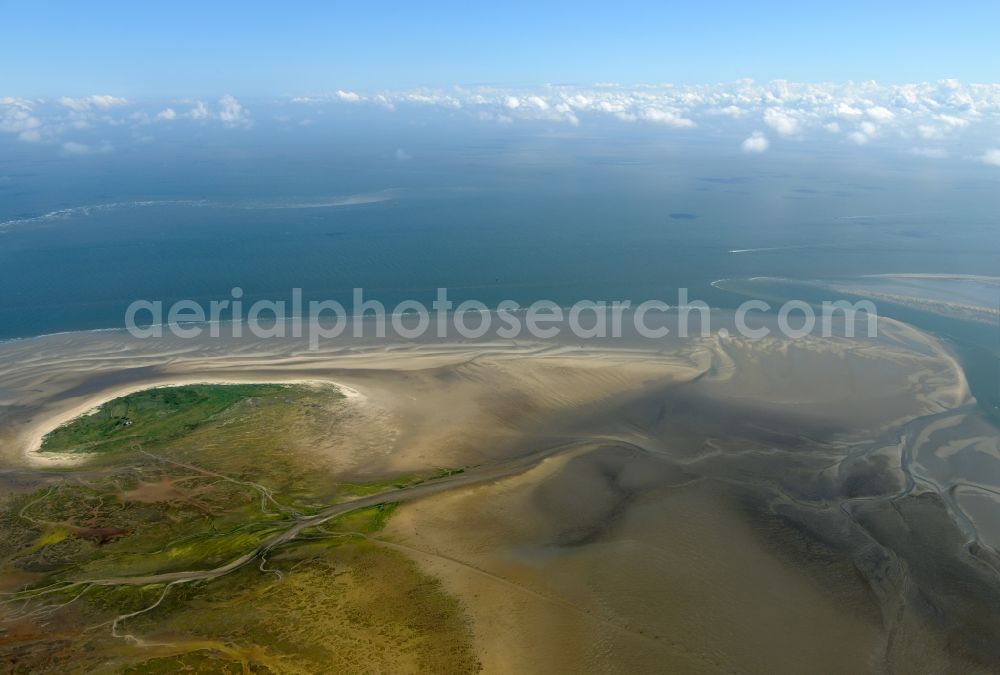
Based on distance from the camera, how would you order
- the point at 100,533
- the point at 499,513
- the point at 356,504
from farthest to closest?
1. the point at 356,504
2. the point at 499,513
3. the point at 100,533

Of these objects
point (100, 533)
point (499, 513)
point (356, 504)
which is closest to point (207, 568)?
point (100, 533)

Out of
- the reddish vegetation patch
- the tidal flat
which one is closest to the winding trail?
the tidal flat

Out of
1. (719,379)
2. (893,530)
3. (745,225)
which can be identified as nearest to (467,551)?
(893,530)

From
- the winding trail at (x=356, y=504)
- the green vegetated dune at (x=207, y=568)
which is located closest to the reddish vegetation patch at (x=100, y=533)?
the green vegetated dune at (x=207, y=568)

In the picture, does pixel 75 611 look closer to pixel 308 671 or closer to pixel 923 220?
pixel 308 671

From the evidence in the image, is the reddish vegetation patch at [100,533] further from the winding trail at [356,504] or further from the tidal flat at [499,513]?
the winding trail at [356,504]

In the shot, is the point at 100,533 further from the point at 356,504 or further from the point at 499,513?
the point at 499,513

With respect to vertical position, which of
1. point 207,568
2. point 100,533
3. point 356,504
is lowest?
point 207,568

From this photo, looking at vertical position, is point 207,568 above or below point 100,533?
below

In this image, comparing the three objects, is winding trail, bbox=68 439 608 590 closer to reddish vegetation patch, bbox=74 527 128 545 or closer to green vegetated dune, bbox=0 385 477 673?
green vegetated dune, bbox=0 385 477 673
